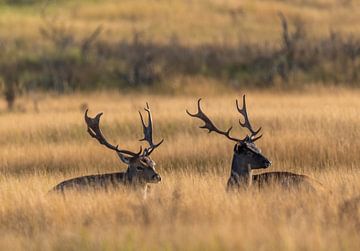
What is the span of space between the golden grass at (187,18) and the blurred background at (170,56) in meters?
0.08

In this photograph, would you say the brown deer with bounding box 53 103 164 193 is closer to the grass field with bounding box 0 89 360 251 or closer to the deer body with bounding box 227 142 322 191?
the grass field with bounding box 0 89 360 251

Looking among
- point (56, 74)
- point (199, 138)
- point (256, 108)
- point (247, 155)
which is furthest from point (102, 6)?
point (247, 155)

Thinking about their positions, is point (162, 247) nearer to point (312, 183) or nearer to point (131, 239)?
point (131, 239)

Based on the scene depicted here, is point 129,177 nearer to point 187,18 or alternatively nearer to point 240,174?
point 240,174

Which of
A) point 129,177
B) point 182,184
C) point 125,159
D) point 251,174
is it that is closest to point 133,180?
point 129,177

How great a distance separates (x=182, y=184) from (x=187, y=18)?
32970 mm

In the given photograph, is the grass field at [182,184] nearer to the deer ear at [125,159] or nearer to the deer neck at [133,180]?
the deer neck at [133,180]

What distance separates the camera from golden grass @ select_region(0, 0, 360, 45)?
4044 centimetres

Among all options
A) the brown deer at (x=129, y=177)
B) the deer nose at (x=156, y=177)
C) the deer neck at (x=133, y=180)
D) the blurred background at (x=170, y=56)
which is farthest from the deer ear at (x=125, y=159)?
the blurred background at (x=170, y=56)

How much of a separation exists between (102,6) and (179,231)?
39.8 meters

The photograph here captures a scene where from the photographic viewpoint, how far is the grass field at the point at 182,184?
8.98 m

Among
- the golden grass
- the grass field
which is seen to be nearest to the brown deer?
the grass field

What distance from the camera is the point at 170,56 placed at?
3388cm

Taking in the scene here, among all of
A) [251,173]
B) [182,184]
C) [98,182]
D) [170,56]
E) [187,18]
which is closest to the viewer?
[251,173]
